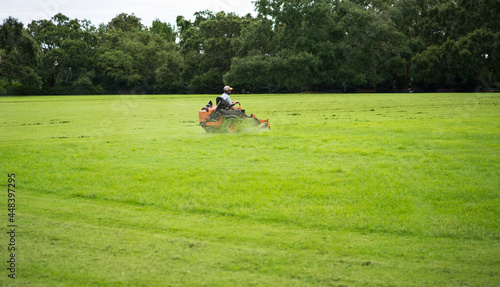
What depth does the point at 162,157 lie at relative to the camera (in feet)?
33.8

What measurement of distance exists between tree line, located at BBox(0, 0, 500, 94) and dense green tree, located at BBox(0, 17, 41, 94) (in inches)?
4.9

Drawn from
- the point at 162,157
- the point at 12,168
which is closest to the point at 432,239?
the point at 162,157

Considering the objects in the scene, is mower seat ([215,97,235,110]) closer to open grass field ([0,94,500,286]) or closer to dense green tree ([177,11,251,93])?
open grass field ([0,94,500,286])

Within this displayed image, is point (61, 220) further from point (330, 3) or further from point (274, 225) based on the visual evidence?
point (330, 3)

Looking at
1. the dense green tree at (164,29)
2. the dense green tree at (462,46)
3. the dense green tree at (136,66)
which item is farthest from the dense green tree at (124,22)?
the dense green tree at (462,46)

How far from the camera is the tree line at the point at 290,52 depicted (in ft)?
182

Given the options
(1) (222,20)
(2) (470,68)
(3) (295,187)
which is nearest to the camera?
(3) (295,187)

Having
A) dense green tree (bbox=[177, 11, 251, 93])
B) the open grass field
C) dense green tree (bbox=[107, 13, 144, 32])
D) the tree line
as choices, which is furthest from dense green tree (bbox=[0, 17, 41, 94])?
the open grass field

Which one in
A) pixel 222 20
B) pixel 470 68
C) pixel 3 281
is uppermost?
pixel 222 20

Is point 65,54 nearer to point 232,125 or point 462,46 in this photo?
point 462,46

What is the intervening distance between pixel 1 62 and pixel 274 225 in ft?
200

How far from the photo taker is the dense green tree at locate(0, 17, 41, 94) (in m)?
55.7

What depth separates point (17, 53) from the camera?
57.4m

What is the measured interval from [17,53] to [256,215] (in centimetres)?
6027
